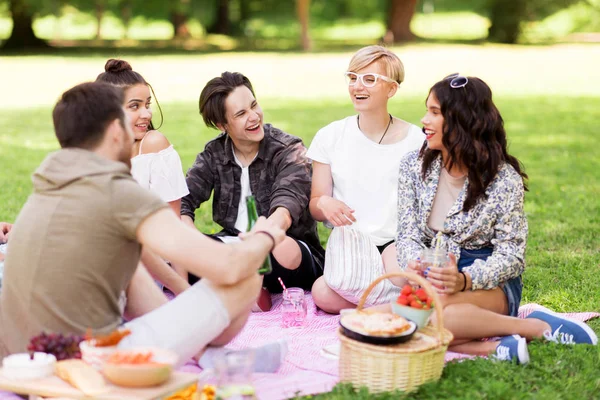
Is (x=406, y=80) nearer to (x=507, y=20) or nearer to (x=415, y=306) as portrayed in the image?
(x=507, y=20)

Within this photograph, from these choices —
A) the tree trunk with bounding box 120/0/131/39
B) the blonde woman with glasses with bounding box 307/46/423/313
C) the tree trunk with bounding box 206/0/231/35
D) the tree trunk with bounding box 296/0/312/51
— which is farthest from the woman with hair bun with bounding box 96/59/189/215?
the tree trunk with bounding box 206/0/231/35

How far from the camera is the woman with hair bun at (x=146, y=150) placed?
5.11 m

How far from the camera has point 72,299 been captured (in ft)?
10.9

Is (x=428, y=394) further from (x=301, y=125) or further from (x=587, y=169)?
(x=301, y=125)

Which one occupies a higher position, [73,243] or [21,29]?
[21,29]

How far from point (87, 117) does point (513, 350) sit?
7.47 ft

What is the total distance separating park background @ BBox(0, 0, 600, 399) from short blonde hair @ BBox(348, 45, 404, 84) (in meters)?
1.66

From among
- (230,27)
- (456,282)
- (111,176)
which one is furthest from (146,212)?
(230,27)

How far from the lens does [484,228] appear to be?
437cm

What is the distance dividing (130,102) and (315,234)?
57.7 inches

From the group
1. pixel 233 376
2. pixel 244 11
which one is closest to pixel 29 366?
pixel 233 376

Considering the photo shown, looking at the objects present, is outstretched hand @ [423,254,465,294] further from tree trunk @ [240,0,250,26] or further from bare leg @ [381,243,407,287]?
tree trunk @ [240,0,250,26]

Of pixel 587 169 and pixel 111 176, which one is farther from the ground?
pixel 111 176

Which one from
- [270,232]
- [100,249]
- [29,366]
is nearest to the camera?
[29,366]
